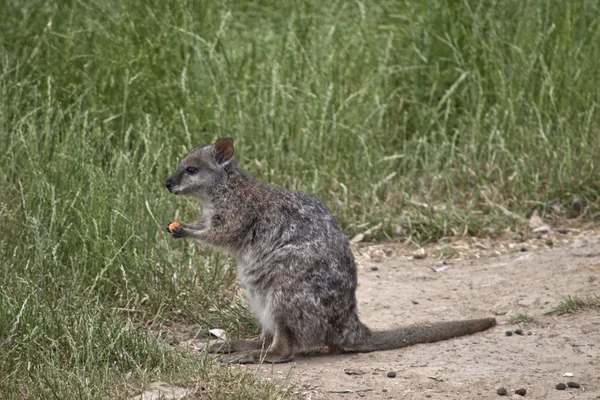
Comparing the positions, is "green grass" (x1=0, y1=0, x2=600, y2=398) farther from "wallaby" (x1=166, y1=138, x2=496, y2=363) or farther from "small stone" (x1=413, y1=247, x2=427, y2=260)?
"wallaby" (x1=166, y1=138, x2=496, y2=363)

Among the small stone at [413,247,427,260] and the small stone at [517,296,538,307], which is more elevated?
the small stone at [517,296,538,307]

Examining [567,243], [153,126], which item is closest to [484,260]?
[567,243]

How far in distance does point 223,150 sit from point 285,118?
213 centimetres

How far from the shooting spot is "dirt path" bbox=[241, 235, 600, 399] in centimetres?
524

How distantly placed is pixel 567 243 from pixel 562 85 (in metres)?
1.52

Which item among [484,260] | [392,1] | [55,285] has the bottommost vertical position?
[484,260]

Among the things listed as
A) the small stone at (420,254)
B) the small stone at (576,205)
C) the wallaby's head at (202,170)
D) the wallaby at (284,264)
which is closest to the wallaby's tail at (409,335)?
the wallaby at (284,264)

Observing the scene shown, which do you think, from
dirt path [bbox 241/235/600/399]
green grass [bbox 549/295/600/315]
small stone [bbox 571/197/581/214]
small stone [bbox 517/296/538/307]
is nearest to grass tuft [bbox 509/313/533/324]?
dirt path [bbox 241/235/600/399]

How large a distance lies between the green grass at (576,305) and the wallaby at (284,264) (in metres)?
0.46

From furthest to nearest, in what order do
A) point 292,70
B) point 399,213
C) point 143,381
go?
point 292,70 → point 399,213 → point 143,381

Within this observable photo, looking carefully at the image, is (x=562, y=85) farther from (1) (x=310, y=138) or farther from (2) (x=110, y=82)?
(2) (x=110, y=82)

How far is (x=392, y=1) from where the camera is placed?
9.53 m

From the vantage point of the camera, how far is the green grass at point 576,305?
6328 mm

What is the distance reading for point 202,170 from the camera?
6.24m
